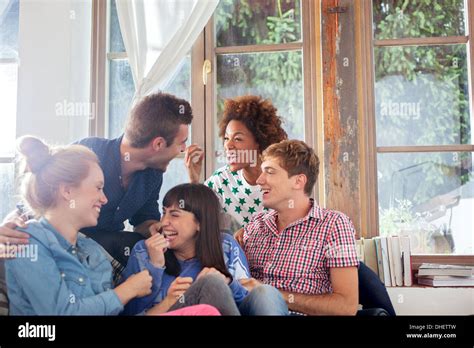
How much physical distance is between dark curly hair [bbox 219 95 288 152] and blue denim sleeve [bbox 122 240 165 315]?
1.70 ft

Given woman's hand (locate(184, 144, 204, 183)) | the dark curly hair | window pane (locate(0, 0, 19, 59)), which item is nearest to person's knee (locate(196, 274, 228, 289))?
woman's hand (locate(184, 144, 204, 183))

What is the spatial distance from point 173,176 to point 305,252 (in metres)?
0.51

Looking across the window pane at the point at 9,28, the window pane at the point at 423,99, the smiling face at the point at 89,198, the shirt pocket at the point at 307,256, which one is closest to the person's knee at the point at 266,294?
the shirt pocket at the point at 307,256

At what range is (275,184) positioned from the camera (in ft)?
6.34

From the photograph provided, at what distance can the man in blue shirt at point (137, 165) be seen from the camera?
1.88m

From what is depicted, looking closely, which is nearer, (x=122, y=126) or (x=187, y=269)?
(x=187, y=269)

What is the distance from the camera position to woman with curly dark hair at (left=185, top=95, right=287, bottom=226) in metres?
1.98

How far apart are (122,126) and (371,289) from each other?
1016 millimetres

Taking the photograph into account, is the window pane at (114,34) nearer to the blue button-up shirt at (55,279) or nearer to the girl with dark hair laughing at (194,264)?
the girl with dark hair laughing at (194,264)

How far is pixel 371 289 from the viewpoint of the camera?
1.92 m

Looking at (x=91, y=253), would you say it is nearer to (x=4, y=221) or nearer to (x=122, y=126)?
(x=4, y=221)

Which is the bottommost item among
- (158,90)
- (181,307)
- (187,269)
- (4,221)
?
(181,307)

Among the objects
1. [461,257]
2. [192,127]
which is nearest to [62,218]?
[192,127]

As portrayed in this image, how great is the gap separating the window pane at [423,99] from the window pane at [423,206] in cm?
10
